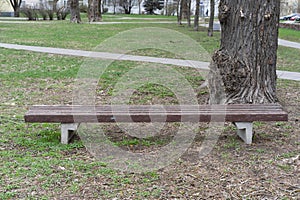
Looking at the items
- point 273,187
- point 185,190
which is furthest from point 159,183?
point 273,187

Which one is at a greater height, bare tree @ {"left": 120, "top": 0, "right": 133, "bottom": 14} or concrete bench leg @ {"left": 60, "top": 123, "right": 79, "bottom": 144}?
bare tree @ {"left": 120, "top": 0, "right": 133, "bottom": 14}

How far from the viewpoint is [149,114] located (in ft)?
14.3

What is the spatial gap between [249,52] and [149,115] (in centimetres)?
193

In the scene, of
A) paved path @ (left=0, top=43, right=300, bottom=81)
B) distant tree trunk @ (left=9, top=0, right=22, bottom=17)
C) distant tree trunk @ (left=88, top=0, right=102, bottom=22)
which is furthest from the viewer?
distant tree trunk @ (left=9, top=0, right=22, bottom=17)

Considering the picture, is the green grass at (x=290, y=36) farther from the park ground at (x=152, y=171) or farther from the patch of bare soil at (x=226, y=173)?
the patch of bare soil at (x=226, y=173)

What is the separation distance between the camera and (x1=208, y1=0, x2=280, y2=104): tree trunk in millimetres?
5371

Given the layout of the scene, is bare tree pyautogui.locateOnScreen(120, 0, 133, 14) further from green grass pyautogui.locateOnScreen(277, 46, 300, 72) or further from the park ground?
the park ground

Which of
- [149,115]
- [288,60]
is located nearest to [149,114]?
[149,115]

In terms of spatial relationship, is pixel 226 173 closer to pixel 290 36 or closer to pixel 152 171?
pixel 152 171

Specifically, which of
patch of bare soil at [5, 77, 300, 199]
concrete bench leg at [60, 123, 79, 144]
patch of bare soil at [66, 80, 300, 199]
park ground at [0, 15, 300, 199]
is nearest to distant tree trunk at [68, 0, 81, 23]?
park ground at [0, 15, 300, 199]

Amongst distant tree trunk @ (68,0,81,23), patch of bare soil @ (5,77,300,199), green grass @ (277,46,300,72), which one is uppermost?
distant tree trunk @ (68,0,81,23)

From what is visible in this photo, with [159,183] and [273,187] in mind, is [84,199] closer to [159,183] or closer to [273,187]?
[159,183]

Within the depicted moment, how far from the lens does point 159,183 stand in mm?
3646

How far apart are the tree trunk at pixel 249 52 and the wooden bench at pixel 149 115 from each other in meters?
0.86
